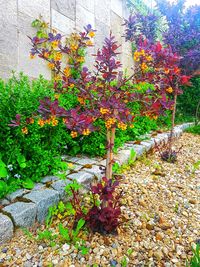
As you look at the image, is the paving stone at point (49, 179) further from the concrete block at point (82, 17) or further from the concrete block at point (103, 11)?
the concrete block at point (103, 11)

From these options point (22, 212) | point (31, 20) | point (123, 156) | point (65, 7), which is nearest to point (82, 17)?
point (65, 7)

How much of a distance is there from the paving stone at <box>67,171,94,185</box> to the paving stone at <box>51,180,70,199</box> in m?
0.10

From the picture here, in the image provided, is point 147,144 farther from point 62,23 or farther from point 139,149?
point 62,23

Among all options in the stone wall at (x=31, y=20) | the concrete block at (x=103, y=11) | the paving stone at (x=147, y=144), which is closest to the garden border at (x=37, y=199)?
the paving stone at (x=147, y=144)

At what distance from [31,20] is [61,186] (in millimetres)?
2586

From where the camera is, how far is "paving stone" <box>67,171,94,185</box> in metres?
2.29

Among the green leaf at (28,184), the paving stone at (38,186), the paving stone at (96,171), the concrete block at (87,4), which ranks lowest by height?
the paving stone at (38,186)

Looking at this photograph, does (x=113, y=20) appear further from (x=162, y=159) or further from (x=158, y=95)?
(x=158, y=95)

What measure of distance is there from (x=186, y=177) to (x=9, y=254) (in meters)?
2.00

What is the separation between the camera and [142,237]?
1.82 meters

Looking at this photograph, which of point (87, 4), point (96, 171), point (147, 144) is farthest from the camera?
point (87, 4)

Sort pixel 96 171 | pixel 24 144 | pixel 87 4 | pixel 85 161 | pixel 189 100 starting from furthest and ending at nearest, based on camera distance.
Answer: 1. pixel 189 100
2. pixel 87 4
3. pixel 85 161
4. pixel 96 171
5. pixel 24 144

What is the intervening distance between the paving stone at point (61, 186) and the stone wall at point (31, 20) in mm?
1846

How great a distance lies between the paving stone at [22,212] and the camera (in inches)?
68.3
